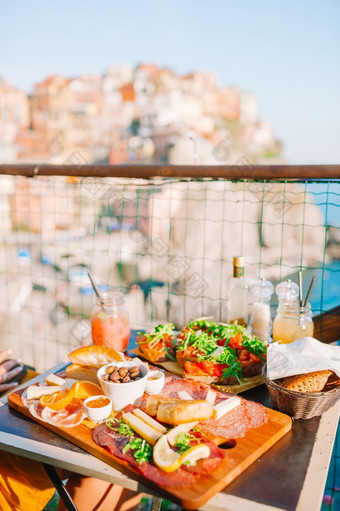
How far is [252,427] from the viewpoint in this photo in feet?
3.92

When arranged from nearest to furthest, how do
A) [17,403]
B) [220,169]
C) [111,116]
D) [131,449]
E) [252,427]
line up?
1. [131,449]
2. [252,427]
3. [17,403]
4. [220,169]
5. [111,116]

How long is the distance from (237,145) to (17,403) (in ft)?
202

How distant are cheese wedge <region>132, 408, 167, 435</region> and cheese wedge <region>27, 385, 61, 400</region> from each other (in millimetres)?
308

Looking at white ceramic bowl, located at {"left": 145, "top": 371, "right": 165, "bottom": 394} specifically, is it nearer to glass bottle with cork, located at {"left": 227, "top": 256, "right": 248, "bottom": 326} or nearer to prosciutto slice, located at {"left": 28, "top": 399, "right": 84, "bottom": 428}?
prosciutto slice, located at {"left": 28, "top": 399, "right": 84, "bottom": 428}

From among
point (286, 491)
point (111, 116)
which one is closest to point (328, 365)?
point (286, 491)

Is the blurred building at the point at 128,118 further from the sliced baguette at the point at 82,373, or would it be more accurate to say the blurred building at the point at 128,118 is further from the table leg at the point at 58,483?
the table leg at the point at 58,483

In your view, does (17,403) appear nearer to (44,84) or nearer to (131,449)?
(131,449)

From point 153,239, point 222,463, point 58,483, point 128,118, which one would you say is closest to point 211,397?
point 222,463

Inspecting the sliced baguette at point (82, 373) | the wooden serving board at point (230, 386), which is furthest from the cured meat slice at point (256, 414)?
the sliced baguette at point (82, 373)

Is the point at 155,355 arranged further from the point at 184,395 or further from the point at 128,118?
the point at 128,118

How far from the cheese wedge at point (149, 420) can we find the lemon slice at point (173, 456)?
70 mm

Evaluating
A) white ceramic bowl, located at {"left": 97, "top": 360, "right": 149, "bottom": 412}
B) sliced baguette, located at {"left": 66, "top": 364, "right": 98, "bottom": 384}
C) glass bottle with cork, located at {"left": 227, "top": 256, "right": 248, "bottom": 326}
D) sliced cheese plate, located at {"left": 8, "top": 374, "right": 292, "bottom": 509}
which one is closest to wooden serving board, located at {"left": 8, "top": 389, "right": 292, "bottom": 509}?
sliced cheese plate, located at {"left": 8, "top": 374, "right": 292, "bottom": 509}

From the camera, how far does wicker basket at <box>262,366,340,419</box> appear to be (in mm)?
1230

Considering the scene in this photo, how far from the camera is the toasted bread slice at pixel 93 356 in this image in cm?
154
